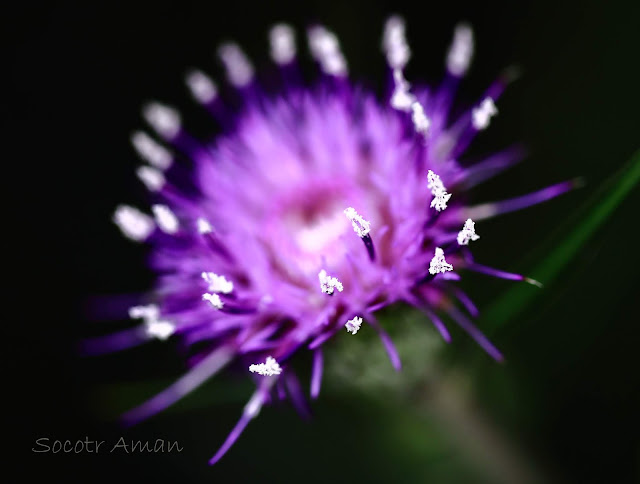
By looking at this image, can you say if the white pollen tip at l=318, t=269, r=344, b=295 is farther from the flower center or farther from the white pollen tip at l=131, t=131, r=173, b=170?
the white pollen tip at l=131, t=131, r=173, b=170

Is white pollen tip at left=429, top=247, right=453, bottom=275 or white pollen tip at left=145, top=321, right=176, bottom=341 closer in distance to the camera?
white pollen tip at left=429, top=247, right=453, bottom=275

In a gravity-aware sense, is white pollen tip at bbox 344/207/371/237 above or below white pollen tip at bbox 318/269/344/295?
above

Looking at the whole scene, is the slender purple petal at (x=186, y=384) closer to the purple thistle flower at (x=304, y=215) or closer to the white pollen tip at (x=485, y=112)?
the purple thistle flower at (x=304, y=215)

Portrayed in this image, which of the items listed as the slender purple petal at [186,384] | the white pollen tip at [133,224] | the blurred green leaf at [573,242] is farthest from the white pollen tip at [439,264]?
the white pollen tip at [133,224]

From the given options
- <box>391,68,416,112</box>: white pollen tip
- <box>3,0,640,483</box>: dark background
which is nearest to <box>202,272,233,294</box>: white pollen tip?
<box>3,0,640,483</box>: dark background

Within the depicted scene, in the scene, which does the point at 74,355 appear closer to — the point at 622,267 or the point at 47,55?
the point at 47,55

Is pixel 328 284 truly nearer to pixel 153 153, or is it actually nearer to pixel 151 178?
pixel 151 178

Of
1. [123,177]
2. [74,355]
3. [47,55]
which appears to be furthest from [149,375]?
[47,55]
